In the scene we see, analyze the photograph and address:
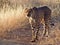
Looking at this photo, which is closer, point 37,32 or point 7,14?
point 37,32

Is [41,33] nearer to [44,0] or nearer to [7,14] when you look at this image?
[7,14]

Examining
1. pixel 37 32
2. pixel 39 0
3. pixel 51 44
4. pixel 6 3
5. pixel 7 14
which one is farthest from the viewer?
pixel 39 0

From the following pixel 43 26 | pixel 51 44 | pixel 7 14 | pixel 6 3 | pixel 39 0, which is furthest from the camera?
pixel 39 0

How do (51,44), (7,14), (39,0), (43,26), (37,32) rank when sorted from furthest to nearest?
(39,0) < (7,14) < (43,26) < (37,32) < (51,44)

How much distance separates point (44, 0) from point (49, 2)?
1.52ft

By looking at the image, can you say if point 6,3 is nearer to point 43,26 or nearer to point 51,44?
point 43,26

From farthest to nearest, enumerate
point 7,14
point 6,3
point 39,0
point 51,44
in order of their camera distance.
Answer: point 39,0 < point 6,3 < point 7,14 < point 51,44

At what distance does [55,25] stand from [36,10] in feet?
3.81

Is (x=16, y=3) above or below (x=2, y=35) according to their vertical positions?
above

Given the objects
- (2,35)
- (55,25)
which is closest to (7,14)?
(2,35)

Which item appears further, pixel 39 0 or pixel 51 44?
pixel 39 0

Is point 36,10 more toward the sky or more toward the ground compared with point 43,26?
more toward the sky

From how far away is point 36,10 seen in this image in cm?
986

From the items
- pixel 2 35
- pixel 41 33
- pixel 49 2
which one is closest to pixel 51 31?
pixel 41 33
